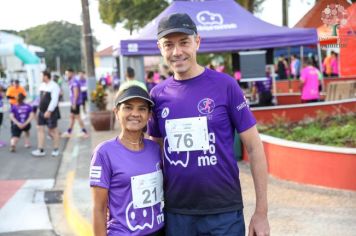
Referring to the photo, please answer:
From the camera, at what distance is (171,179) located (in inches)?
110

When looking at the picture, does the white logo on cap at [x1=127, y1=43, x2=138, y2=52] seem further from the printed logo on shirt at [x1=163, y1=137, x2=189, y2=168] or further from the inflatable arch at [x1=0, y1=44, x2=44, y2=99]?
the inflatable arch at [x1=0, y1=44, x2=44, y2=99]

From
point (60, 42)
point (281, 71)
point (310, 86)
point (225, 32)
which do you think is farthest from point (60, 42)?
point (225, 32)

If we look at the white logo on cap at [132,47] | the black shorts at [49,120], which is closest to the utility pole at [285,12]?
the white logo on cap at [132,47]

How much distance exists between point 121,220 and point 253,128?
0.88 metres

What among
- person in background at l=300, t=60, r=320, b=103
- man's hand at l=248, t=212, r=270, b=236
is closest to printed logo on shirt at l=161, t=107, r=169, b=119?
man's hand at l=248, t=212, r=270, b=236

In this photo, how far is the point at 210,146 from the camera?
267 cm

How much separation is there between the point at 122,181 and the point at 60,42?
348ft

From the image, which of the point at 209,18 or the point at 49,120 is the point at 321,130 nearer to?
the point at 209,18

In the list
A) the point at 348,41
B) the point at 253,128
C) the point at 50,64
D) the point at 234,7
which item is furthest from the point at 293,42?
the point at 50,64

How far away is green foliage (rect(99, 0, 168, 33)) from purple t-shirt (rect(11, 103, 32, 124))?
57.0 feet

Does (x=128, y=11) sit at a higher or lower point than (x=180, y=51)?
higher

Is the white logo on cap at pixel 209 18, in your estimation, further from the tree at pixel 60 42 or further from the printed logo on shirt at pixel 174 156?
the tree at pixel 60 42

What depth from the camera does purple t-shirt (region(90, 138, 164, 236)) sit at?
2709 millimetres

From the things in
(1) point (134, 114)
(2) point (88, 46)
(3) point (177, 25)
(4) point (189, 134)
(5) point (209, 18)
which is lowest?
(4) point (189, 134)
